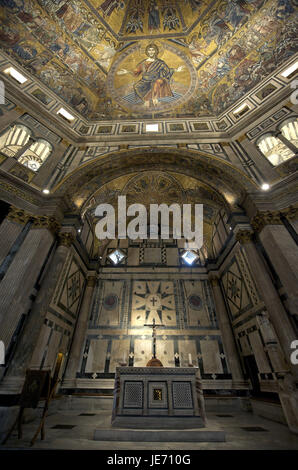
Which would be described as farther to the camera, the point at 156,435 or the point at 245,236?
the point at 245,236

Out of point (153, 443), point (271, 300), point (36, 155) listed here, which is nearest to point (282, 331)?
point (271, 300)

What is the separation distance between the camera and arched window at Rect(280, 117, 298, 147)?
7896 millimetres

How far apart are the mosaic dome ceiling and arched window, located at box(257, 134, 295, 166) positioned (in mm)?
3548

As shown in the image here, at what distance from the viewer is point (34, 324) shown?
5484mm

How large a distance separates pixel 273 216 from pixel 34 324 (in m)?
7.92

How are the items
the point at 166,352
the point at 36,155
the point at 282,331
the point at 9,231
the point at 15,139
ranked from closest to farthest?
1. the point at 282,331
2. the point at 9,231
3. the point at 15,139
4. the point at 36,155
5. the point at 166,352

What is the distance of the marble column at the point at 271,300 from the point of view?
4990mm

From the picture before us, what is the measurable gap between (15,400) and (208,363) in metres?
7.19

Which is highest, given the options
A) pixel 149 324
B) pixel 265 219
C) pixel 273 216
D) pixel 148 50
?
pixel 148 50

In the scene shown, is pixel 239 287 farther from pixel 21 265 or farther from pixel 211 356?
pixel 21 265

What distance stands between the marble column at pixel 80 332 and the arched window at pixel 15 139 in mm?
6621

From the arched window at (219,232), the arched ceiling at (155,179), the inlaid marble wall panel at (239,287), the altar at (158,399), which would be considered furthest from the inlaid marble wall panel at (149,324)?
the arched ceiling at (155,179)
